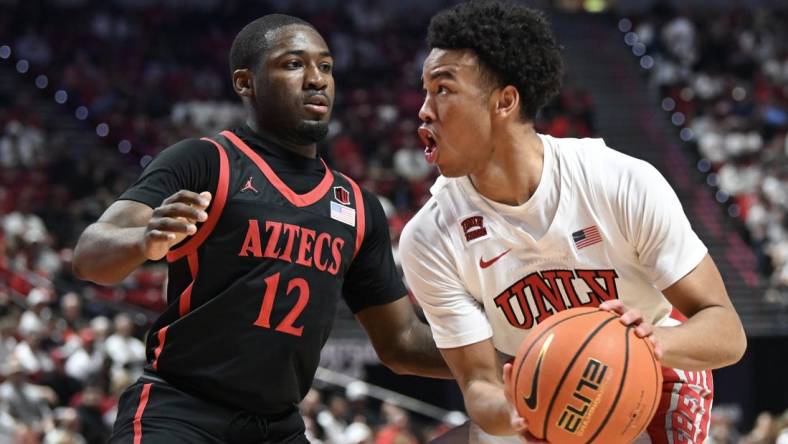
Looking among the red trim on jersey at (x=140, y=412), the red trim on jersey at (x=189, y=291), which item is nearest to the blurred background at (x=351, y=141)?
the red trim on jersey at (x=140, y=412)

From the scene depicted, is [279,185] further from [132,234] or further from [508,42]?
[508,42]

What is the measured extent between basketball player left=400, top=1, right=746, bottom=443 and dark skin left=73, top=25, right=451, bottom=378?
21.3 inches

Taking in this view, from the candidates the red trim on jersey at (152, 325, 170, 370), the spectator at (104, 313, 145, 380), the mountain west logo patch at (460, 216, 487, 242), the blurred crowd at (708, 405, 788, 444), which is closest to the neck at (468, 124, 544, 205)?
the mountain west logo patch at (460, 216, 487, 242)

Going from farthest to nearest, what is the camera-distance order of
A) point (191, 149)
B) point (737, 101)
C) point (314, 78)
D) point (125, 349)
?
point (737, 101) < point (125, 349) < point (314, 78) < point (191, 149)

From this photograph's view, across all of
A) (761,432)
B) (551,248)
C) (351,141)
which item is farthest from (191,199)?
(351,141)

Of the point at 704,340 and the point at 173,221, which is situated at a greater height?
the point at 173,221

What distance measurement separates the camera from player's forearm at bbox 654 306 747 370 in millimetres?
3523

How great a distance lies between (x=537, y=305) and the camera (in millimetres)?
4086

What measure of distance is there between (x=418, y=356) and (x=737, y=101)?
18698 mm

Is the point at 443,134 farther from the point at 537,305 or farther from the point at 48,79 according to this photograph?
the point at 48,79

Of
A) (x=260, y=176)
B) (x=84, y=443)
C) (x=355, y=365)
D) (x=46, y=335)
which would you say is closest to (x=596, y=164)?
(x=260, y=176)

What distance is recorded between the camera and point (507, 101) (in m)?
4.01

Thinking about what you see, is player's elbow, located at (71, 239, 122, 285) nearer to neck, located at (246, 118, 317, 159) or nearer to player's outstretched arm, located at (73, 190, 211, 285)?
player's outstretched arm, located at (73, 190, 211, 285)

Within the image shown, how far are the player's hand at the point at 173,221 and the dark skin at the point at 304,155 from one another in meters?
0.02
